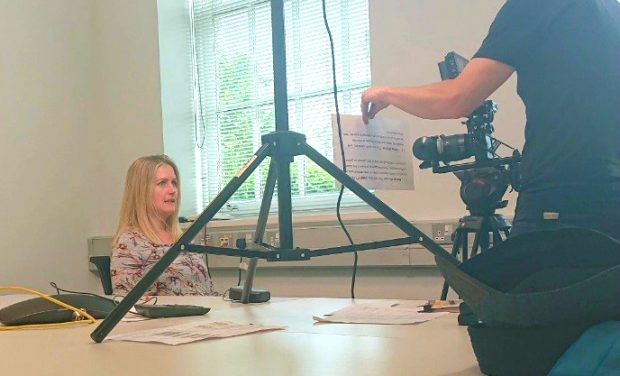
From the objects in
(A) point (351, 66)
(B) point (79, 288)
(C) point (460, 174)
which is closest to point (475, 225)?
(C) point (460, 174)

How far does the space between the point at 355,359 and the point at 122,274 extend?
1.84m

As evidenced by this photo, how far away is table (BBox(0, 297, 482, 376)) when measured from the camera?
80cm

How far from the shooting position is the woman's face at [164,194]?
2854mm

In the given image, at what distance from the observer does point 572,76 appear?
1201mm

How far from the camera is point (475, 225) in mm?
2059

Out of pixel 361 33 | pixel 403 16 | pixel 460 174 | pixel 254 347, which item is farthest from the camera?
pixel 361 33

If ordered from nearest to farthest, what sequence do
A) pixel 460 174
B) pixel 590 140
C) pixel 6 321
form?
1. pixel 590 140
2. pixel 6 321
3. pixel 460 174

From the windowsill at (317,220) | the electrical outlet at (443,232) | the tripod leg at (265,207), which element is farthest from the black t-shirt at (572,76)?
the windowsill at (317,220)

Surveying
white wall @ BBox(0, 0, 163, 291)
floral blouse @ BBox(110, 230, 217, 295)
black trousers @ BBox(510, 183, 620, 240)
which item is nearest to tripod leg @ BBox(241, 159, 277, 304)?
black trousers @ BBox(510, 183, 620, 240)

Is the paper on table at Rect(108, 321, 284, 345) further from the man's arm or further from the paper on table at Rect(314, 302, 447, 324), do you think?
the man's arm

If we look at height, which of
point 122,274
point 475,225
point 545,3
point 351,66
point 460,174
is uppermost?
point 351,66

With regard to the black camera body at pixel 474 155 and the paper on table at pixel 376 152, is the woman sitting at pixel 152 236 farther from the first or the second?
the paper on table at pixel 376 152

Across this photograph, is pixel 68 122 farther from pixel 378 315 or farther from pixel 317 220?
pixel 378 315

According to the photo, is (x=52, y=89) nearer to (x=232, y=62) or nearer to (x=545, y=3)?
(x=232, y=62)
